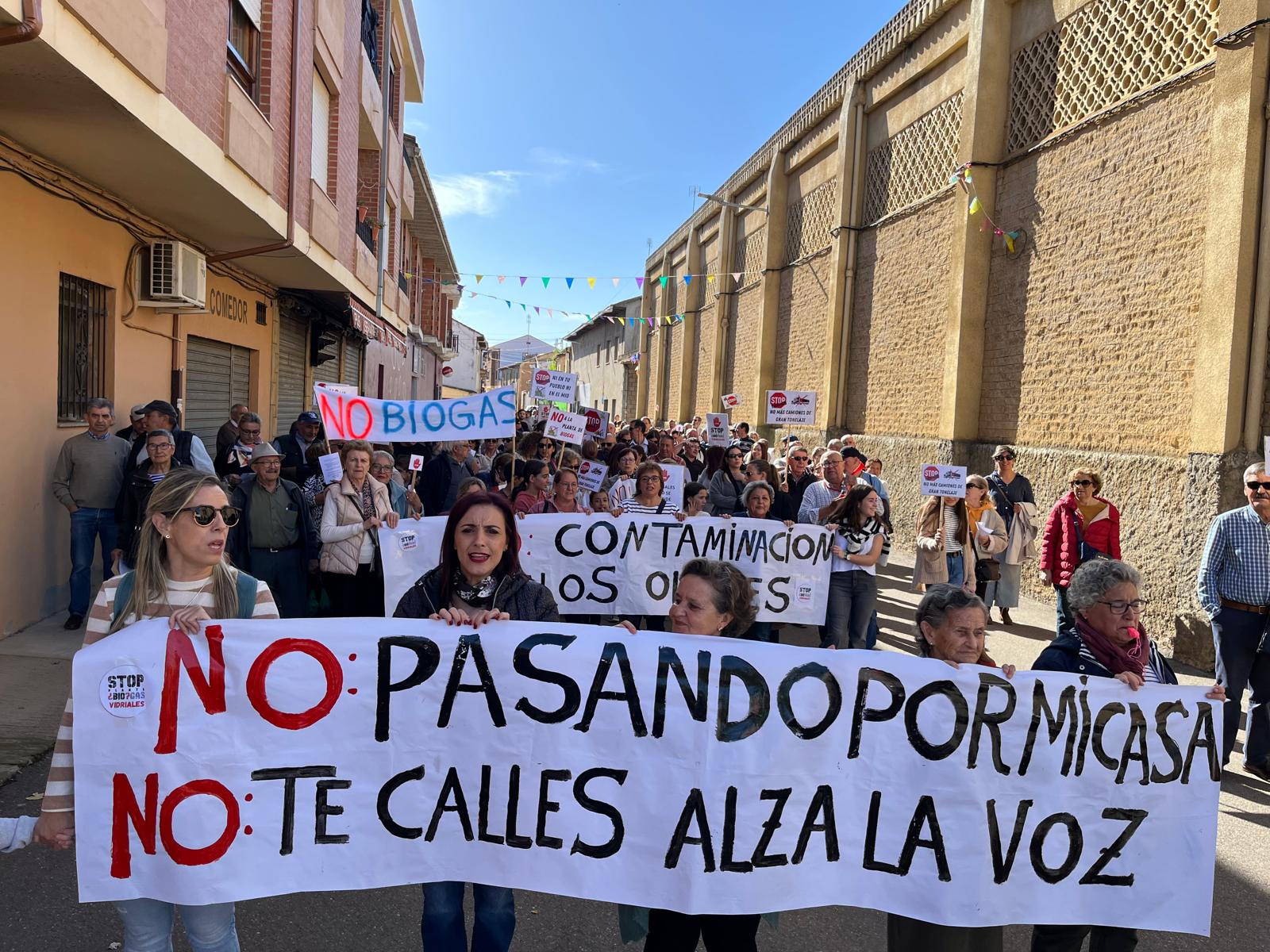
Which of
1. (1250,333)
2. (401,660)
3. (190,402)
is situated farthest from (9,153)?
(1250,333)

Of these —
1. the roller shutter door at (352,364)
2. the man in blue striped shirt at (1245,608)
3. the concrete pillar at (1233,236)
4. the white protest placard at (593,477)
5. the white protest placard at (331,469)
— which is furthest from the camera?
the roller shutter door at (352,364)

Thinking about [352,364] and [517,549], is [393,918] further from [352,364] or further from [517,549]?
[352,364]

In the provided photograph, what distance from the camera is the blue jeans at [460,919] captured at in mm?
2697

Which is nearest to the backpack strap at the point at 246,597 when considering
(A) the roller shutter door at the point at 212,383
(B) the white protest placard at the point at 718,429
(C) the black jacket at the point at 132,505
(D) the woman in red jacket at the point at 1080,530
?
(C) the black jacket at the point at 132,505

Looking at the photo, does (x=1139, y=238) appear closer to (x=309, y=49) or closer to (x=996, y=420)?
(x=996, y=420)

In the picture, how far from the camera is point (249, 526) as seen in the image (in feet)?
20.2

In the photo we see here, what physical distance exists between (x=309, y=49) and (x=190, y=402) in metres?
4.64

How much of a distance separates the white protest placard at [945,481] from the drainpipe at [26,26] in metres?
6.97

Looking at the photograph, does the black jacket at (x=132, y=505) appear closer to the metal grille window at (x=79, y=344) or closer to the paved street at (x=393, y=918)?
the metal grille window at (x=79, y=344)

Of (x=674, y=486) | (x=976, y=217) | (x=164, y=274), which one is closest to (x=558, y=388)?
(x=674, y=486)

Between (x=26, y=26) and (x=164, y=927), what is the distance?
4.51 m

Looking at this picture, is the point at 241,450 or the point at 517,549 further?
the point at 241,450

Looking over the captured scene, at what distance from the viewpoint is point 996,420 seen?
13.0 meters

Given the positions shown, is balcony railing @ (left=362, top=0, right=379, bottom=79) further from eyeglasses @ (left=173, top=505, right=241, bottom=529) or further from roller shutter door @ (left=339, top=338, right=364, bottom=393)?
eyeglasses @ (left=173, top=505, right=241, bottom=529)
